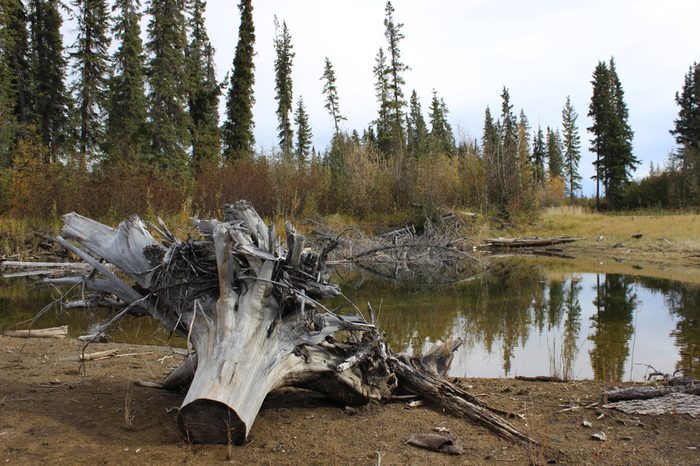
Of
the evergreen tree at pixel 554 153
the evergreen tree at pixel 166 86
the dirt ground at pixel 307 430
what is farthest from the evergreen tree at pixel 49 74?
the evergreen tree at pixel 554 153

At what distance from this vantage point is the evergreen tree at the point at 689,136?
117 feet

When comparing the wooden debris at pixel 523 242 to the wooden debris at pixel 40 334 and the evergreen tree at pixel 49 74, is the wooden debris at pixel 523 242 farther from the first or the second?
the evergreen tree at pixel 49 74

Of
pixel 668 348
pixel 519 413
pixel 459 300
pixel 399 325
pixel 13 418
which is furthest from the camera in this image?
pixel 459 300

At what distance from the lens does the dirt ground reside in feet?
10.2

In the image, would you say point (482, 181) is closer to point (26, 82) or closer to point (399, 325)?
point (399, 325)

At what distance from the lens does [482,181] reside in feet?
95.0

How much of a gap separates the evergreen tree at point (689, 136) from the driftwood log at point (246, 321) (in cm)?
3851

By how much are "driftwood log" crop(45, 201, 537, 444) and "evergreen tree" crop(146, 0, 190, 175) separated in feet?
82.2

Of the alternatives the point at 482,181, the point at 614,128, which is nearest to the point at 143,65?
the point at 482,181

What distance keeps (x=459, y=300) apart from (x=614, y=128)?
41.5 m

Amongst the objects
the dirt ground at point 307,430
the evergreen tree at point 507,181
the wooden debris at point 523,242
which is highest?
the evergreen tree at point 507,181

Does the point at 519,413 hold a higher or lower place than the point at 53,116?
lower

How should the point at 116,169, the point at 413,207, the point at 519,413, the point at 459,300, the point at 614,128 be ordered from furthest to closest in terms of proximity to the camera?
1. the point at 614,128
2. the point at 413,207
3. the point at 116,169
4. the point at 459,300
5. the point at 519,413

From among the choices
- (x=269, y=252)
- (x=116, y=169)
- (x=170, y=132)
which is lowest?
(x=269, y=252)
